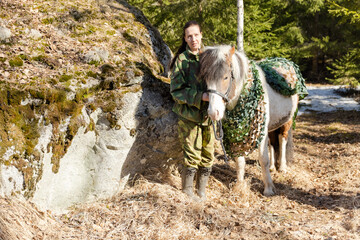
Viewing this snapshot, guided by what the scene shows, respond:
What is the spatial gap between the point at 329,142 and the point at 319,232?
15.2 feet

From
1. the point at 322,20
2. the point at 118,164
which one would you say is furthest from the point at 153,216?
the point at 322,20

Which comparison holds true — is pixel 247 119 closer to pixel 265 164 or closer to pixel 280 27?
pixel 265 164

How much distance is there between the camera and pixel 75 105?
346cm

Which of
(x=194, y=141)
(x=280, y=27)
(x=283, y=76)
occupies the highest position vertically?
(x=280, y=27)

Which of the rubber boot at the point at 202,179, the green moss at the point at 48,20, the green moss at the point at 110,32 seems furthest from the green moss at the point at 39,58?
the rubber boot at the point at 202,179

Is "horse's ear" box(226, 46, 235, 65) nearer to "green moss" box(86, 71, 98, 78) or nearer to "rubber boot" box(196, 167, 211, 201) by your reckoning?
"rubber boot" box(196, 167, 211, 201)

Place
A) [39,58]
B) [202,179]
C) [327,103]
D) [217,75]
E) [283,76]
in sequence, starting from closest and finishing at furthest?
[217,75] < [39,58] < [202,179] < [283,76] < [327,103]

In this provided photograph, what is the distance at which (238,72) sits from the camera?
139 inches

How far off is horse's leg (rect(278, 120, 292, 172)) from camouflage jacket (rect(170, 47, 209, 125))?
260 centimetres

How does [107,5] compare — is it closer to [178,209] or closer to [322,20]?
[178,209]

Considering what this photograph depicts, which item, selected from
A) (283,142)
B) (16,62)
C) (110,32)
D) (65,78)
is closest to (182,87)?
(65,78)

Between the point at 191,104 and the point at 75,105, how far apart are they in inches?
50.5

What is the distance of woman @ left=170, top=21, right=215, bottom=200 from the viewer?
340 centimetres

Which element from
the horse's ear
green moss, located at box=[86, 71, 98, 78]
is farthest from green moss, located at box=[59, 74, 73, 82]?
the horse's ear
